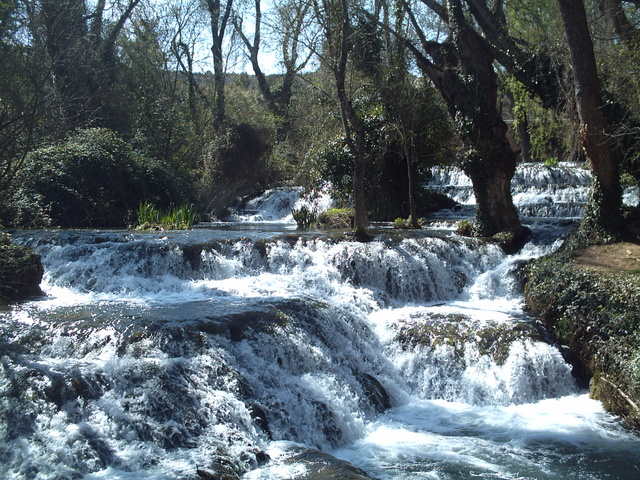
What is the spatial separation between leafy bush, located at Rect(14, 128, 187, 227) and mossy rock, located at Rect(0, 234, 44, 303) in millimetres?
4791

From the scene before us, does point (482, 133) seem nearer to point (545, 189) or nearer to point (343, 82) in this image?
point (343, 82)

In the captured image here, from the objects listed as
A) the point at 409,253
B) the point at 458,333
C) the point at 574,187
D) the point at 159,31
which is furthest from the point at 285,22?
the point at 159,31

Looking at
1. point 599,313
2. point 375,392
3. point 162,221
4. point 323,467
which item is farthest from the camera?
point 162,221

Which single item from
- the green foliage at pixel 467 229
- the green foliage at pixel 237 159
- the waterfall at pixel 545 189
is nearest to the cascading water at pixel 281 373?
the green foliage at pixel 467 229

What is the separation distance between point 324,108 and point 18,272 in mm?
11038

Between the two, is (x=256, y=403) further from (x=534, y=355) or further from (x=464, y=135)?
(x=464, y=135)

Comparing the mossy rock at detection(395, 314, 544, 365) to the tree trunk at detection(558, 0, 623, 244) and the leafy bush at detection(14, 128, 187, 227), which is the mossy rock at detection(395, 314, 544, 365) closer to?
the tree trunk at detection(558, 0, 623, 244)

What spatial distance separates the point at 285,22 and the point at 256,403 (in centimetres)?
978

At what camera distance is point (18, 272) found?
29.2ft

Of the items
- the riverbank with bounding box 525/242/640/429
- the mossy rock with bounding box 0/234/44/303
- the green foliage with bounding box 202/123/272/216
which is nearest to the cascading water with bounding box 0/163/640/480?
the riverbank with bounding box 525/242/640/429

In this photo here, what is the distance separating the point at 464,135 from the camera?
530 inches

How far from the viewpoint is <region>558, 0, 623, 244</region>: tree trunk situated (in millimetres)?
10648

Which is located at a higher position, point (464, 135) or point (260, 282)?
point (464, 135)

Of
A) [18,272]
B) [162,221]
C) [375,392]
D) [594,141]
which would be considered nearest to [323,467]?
[375,392]
